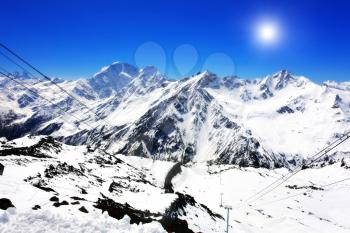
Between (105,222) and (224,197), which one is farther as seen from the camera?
(224,197)

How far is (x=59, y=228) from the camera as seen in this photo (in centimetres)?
2412

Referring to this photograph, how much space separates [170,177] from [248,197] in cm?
5322

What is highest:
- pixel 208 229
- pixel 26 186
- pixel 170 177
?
pixel 170 177

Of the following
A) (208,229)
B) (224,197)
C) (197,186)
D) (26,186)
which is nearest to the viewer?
(26,186)

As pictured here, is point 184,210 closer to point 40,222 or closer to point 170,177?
point 40,222

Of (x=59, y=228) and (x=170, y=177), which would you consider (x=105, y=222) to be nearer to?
(x=59, y=228)

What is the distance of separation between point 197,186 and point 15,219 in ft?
514

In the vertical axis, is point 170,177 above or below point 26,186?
above

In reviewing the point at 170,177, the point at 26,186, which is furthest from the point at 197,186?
the point at 26,186

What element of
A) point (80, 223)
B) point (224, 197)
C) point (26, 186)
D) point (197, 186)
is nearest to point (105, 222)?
point (80, 223)

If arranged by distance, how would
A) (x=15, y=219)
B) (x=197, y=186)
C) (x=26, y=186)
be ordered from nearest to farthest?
(x=15, y=219) < (x=26, y=186) < (x=197, y=186)

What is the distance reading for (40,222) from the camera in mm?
24156

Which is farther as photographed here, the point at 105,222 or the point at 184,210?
the point at 184,210

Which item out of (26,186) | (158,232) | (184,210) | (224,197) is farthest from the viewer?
(224,197)
